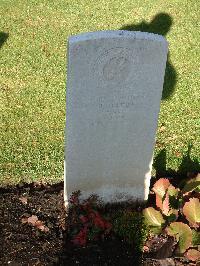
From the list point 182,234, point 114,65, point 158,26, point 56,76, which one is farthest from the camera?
point 158,26

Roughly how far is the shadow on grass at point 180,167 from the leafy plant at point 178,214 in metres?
0.61

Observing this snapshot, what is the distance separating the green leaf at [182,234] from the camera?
12.8ft

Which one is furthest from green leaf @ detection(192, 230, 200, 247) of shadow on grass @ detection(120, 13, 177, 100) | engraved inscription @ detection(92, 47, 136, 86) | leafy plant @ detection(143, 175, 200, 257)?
shadow on grass @ detection(120, 13, 177, 100)

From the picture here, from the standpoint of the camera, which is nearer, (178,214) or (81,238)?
(81,238)

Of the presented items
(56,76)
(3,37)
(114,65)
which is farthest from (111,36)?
(3,37)

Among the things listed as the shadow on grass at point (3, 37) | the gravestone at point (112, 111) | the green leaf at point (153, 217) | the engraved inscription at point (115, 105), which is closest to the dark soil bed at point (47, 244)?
the green leaf at point (153, 217)

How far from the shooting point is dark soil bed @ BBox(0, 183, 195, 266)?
390 centimetres

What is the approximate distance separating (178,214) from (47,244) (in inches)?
49.8

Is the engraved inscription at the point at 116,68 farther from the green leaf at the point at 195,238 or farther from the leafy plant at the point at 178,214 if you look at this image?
the green leaf at the point at 195,238

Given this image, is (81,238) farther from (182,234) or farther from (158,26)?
(158,26)

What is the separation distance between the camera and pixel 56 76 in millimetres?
6508

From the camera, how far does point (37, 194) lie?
454cm

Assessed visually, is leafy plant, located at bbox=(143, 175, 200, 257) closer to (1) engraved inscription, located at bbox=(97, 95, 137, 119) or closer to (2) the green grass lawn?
(2) the green grass lawn

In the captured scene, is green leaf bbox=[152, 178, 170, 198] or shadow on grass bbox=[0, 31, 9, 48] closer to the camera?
green leaf bbox=[152, 178, 170, 198]
